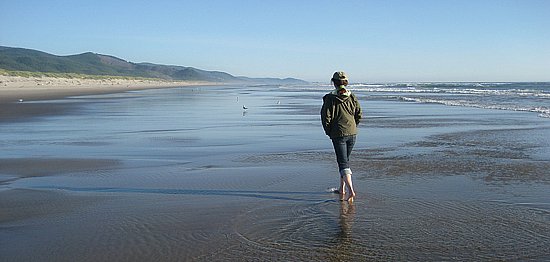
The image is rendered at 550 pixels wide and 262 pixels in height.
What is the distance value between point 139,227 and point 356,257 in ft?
8.04

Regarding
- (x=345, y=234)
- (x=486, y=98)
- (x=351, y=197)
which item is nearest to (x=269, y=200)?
(x=351, y=197)

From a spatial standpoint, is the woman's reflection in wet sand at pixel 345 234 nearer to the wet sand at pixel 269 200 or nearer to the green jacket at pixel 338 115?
the wet sand at pixel 269 200

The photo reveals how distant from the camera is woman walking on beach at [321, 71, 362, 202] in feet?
22.3

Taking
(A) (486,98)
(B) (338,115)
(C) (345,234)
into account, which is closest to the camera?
(C) (345,234)

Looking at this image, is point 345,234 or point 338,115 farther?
point 338,115

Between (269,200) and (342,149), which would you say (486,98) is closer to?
(342,149)

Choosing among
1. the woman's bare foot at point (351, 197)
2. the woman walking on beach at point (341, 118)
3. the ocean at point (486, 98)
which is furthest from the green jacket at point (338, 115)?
the ocean at point (486, 98)

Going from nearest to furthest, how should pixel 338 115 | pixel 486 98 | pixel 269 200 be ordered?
1. pixel 338 115
2. pixel 269 200
3. pixel 486 98

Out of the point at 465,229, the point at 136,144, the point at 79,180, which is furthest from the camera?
the point at 136,144

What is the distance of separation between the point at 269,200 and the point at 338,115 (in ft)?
4.82

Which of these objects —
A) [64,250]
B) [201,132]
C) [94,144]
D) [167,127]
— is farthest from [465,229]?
[167,127]

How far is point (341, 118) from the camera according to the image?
682cm

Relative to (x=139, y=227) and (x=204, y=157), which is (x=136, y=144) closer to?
(x=204, y=157)

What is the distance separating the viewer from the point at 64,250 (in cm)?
493
